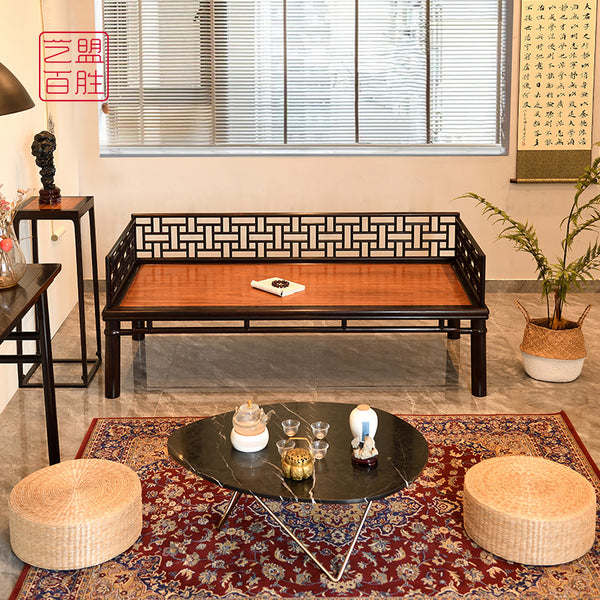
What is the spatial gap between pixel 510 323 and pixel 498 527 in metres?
2.89

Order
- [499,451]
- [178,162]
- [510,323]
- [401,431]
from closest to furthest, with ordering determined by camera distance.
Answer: [401,431], [499,451], [510,323], [178,162]

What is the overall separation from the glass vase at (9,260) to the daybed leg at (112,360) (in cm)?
A: 109

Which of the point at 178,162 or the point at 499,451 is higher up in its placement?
→ the point at 178,162

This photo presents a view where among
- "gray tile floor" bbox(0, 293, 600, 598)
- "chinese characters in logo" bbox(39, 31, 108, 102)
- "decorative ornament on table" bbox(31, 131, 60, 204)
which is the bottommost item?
"gray tile floor" bbox(0, 293, 600, 598)

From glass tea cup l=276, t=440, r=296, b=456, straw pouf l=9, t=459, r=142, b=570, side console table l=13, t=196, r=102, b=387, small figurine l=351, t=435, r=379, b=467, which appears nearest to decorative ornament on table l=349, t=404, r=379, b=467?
small figurine l=351, t=435, r=379, b=467

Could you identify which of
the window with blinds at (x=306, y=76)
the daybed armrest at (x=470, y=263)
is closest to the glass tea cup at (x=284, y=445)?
the daybed armrest at (x=470, y=263)

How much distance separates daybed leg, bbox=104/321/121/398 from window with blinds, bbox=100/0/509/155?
213cm

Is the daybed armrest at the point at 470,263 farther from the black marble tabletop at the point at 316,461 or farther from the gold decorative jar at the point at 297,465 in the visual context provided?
the gold decorative jar at the point at 297,465

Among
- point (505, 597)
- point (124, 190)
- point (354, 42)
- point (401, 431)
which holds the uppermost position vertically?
point (354, 42)

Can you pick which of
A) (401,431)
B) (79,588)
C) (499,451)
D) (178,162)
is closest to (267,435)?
(401,431)

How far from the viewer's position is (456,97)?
633 centimetres

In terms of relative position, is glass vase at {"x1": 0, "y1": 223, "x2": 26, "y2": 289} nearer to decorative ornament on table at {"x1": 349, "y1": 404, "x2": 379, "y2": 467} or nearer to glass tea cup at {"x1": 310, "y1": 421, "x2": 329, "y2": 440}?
glass tea cup at {"x1": 310, "y1": 421, "x2": 329, "y2": 440}

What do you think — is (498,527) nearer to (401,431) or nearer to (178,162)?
(401,431)

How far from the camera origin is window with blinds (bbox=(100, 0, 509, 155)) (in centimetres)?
617
